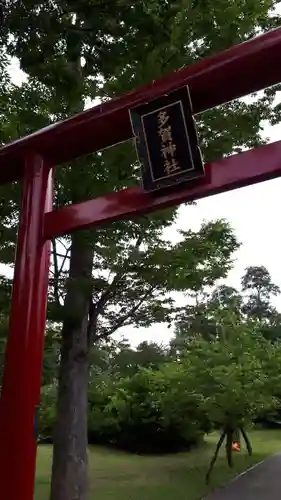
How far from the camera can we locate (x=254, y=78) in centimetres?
356

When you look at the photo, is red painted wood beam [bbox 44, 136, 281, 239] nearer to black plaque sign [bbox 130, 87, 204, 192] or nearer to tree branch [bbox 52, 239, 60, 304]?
black plaque sign [bbox 130, 87, 204, 192]

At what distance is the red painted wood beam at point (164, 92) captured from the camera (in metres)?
3.45

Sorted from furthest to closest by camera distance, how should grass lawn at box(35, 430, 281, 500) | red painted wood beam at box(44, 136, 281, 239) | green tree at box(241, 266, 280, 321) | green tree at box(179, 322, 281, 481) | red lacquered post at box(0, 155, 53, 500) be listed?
green tree at box(241, 266, 280, 321) < green tree at box(179, 322, 281, 481) < grass lawn at box(35, 430, 281, 500) < red lacquered post at box(0, 155, 53, 500) < red painted wood beam at box(44, 136, 281, 239)

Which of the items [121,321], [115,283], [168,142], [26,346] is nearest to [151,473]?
[121,321]

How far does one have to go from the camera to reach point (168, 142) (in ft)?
11.8

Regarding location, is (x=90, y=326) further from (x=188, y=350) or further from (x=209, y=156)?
(x=188, y=350)

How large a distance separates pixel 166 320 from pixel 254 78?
3.83 m

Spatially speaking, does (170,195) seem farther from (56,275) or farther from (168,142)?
(56,275)

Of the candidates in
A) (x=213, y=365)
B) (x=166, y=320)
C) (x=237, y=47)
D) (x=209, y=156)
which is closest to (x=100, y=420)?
(x=213, y=365)

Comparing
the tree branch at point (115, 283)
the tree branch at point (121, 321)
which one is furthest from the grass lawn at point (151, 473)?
the tree branch at point (115, 283)

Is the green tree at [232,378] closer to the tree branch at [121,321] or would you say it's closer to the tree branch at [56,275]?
the tree branch at [121,321]

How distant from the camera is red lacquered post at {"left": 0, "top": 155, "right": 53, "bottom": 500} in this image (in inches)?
143

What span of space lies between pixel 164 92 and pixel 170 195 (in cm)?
79

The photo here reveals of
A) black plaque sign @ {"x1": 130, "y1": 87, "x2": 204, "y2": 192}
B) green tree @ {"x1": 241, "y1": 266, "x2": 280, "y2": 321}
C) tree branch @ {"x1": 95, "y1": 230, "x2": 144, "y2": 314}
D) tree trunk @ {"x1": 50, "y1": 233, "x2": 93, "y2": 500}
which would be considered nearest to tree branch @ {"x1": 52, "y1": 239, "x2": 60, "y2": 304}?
tree trunk @ {"x1": 50, "y1": 233, "x2": 93, "y2": 500}
